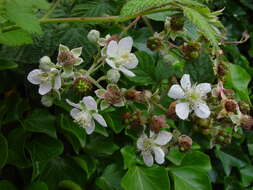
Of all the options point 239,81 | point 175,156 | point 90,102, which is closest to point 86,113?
point 90,102

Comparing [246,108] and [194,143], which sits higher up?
[246,108]

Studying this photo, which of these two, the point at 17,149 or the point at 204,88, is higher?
the point at 204,88

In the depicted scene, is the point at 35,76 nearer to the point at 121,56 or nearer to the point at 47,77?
the point at 47,77

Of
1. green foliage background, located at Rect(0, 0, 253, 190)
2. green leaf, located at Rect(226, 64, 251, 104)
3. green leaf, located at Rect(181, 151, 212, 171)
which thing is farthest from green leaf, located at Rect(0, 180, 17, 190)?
green leaf, located at Rect(226, 64, 251, 104)

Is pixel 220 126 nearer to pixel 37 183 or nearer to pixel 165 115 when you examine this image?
pixel 165 115

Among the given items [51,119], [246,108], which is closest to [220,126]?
[246,108]

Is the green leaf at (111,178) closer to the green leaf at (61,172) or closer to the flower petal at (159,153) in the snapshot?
the green leaf at (61,172)
